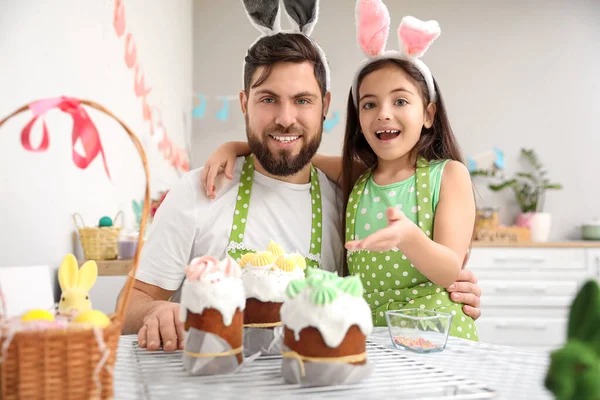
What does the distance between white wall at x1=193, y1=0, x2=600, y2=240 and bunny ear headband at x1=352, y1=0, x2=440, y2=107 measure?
2.74 metres

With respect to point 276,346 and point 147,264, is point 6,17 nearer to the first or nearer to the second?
point 147,264

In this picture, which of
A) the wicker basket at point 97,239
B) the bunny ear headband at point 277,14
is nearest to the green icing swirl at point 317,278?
the bunny ear headband at point 277,14

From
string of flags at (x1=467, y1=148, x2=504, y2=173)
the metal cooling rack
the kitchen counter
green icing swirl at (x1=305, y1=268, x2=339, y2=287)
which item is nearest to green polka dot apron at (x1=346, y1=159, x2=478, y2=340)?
the metal cooling rack

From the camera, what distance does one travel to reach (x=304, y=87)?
155 centimetres

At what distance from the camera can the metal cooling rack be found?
72 centimetres

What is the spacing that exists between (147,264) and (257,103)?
Answer: 54 centimetres

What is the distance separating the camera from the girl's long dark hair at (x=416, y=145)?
1.54 m

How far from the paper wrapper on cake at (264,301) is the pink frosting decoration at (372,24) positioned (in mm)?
769

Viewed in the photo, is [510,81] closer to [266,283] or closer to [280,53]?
[280,53]

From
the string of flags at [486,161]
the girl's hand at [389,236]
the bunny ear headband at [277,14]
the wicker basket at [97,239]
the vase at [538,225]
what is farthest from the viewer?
the string of flags at [486,161]

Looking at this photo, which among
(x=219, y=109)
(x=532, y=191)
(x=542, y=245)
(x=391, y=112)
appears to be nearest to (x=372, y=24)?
(x=391, y=112)

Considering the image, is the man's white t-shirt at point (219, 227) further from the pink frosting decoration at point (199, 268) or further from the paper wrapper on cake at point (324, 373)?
the paper wrapper on cake at point (324, 373)

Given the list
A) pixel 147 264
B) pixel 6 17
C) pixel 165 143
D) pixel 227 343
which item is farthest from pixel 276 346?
pixel 165 143

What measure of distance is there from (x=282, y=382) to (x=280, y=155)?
872 millimetres
